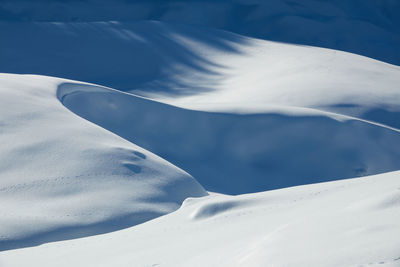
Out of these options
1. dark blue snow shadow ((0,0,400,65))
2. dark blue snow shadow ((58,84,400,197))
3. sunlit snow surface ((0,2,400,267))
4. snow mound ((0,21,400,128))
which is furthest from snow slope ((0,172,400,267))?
dark blue snow shadow ((0,0,400,65))

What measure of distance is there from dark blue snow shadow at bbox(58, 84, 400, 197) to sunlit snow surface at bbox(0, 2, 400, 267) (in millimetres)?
13

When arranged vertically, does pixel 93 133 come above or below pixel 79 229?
above

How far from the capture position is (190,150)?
5.24m

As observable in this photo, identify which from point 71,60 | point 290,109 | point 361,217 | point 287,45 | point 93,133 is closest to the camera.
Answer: point 361,217

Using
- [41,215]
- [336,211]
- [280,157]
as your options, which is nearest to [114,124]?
[280,157]

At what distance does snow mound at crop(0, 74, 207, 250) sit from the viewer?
131 inches

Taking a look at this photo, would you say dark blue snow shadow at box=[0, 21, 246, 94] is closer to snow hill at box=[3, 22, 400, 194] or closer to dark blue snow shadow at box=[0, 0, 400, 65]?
snow hill at box=[3, 22, 400, 194]

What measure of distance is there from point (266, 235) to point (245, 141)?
3.23 m

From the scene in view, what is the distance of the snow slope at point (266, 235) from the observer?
1.76 metres

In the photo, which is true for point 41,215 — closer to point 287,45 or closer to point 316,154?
point 316,154

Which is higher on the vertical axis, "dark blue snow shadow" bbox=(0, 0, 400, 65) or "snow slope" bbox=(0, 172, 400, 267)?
"dark blue snow shadow" bbox=(0, 0, 400, 65)

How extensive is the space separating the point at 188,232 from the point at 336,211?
75 centimetres

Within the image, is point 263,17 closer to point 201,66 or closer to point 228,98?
point 201,66

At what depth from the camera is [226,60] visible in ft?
28.1
